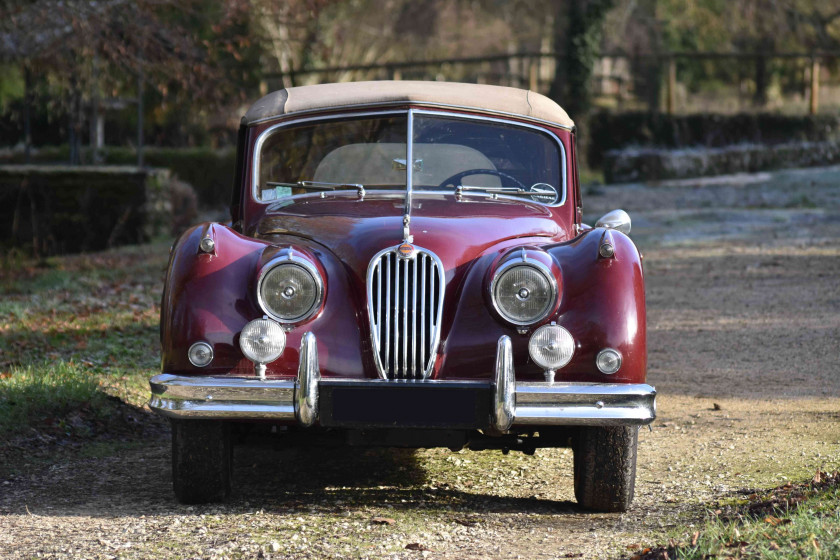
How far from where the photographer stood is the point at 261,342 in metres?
4.09

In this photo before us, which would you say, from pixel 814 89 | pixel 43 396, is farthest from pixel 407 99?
pixel 814 89

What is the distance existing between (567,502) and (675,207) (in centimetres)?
1309

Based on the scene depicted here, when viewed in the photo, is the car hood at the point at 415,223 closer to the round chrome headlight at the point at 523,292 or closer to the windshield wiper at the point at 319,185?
the windshield wiper at the point at 319,185

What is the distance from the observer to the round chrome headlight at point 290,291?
164 inches

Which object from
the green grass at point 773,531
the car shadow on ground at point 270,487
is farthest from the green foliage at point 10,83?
the green grass at point 773,531

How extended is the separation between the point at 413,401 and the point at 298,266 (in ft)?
2.31

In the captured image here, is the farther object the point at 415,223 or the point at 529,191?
the point at 529,191

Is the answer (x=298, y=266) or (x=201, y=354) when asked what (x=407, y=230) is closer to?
(x=298, y=266)

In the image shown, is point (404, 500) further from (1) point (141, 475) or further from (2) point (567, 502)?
(1) point (141, 475)

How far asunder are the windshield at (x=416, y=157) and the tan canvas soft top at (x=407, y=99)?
0.08 meters

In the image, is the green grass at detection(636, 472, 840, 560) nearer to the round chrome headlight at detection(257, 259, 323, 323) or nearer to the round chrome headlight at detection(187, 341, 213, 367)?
the round chrome headlight at detection(257, 259, 323, 323)

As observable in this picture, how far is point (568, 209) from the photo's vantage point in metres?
5.27

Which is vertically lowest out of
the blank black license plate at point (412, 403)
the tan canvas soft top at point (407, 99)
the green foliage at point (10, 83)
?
the blank black license plate at point (412, 403)

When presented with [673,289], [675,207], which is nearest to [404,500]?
[673,289]
